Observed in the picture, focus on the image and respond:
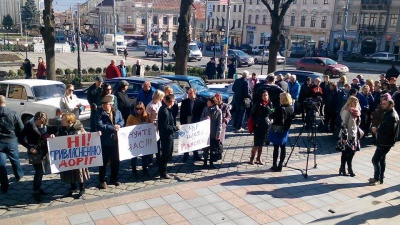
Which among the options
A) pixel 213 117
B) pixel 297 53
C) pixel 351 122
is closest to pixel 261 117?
pixel 213 117

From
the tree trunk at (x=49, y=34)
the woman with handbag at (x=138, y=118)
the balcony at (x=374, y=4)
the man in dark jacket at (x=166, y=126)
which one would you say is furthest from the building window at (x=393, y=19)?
the woman with handbag at (x=138, y=118)

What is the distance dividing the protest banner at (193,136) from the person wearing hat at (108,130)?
1.46m

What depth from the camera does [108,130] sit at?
707 cm

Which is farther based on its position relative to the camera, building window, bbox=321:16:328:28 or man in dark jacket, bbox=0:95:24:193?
building window, bbox=321:16:328:28

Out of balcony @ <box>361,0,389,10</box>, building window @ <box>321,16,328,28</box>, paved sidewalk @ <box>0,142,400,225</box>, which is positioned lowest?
paved sidewalk @ <box>0,142,400,225</box>

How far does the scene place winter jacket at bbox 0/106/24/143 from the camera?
6.84 m

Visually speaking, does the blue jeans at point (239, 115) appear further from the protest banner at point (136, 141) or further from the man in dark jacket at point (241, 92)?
the protest banner at point (136, 141)

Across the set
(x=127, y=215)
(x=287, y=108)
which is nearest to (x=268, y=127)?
(x=287, y=108)

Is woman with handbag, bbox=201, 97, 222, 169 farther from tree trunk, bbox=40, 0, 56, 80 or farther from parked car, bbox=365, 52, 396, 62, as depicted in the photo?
parked car, bbox=365, 52, 396, 62

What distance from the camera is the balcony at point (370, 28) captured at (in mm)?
54284

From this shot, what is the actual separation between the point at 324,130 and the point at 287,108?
5147 millimetres

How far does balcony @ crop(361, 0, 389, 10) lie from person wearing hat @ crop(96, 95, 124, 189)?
55756 millimetres

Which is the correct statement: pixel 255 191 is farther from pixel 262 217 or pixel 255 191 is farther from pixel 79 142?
pixel 79 142

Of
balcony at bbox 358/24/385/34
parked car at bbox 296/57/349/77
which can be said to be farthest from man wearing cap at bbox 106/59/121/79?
balcony at bbox 358/24/385/34
